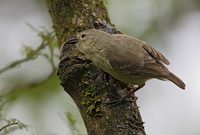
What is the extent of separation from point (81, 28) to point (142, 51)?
441mm

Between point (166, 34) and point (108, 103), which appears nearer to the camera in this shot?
point (108, 103)

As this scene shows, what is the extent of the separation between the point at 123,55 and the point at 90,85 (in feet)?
1.58

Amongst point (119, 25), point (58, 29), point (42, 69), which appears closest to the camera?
point (58, 29)

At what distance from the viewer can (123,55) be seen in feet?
12.8

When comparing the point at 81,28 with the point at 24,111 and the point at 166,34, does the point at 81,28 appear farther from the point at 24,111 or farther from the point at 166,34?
the point at 166,34

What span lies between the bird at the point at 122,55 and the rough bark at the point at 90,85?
6 cm

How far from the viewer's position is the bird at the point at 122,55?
149 inches

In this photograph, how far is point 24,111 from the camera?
16.7 ft

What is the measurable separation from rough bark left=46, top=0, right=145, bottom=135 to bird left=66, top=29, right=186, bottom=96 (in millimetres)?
60

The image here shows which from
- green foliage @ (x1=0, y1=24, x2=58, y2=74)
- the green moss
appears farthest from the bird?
green foliage @ (x1=0, y1=24, x2=58, y2=74)

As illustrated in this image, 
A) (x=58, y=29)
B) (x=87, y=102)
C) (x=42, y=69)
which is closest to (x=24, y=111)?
(x=42, y=69)

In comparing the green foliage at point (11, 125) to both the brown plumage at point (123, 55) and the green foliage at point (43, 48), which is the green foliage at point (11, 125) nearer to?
the brown plumage at point (123, 55)

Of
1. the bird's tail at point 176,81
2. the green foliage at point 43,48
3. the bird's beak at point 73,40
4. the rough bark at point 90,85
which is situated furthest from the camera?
the green foliage at point 43,48

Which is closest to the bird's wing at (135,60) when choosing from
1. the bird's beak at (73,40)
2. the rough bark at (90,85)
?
the rough bark at (90,85)
